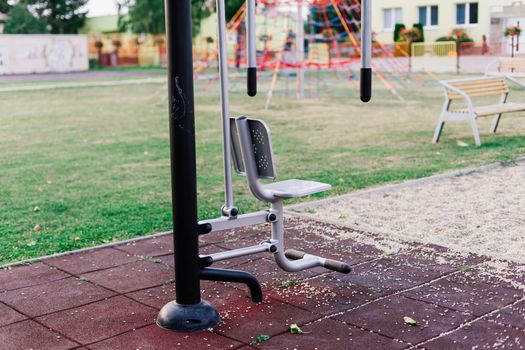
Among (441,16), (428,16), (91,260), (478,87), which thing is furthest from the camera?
(428,16)

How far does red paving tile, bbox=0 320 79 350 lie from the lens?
12.5 feet

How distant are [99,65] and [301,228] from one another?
159 feet

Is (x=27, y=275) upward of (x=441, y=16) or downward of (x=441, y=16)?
downward

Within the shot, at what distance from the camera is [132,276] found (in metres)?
4.96

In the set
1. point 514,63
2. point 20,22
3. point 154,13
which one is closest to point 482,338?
point 514,63

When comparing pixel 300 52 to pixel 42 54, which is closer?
pixel 300 52

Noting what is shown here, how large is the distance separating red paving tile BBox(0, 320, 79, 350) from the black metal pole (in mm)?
525

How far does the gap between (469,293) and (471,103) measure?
7.05 meters

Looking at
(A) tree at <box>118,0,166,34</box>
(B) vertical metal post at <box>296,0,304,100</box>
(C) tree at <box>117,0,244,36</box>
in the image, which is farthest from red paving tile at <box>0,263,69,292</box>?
(A) tree at <box>118,0,166,34</box>

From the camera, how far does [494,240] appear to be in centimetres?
578

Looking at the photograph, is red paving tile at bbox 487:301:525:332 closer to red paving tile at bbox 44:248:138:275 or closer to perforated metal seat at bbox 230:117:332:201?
perforated metal seat at bbox 230:117:332:201

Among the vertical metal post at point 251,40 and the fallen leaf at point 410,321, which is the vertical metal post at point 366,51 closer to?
the vertical metal post at point 251,40

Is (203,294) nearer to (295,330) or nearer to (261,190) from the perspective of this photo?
(261,190)

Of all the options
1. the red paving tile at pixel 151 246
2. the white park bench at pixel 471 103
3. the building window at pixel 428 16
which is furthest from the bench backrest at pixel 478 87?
the building window at pixel 428 16
